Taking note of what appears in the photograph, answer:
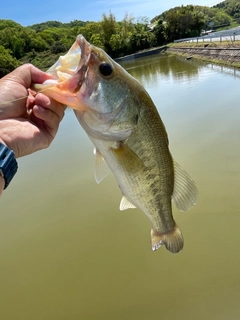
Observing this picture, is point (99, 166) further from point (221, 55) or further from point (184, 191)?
point (221, 55)

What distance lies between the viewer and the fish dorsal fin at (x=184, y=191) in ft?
6.35

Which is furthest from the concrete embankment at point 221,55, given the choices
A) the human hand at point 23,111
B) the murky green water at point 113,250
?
the human hand at point 23,111

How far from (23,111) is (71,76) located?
628mm

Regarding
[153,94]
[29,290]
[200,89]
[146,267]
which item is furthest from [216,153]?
[153,94]

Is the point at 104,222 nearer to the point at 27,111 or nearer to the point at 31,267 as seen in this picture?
the point at 31,267

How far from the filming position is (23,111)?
1953 millimetres

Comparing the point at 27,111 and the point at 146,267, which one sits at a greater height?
the point at 27,111

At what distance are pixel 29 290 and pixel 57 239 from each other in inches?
45.0

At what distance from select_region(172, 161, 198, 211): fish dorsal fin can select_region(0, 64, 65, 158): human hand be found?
861mm

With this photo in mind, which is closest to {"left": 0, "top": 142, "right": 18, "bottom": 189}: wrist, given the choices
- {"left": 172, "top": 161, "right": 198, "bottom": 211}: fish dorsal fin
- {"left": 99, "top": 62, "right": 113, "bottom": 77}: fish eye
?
{"left": 99, "top": 62, "right": 113, "bottom": 77}: fish eye

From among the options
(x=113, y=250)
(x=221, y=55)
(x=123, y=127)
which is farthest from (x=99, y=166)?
(x=221, y=55)

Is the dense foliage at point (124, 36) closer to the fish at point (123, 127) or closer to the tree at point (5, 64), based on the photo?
the tree at point (5, 64)

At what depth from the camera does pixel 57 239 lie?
17.6 feet

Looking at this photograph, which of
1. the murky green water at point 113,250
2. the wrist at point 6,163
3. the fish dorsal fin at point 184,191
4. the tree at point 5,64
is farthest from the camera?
the tree at point 5,64
